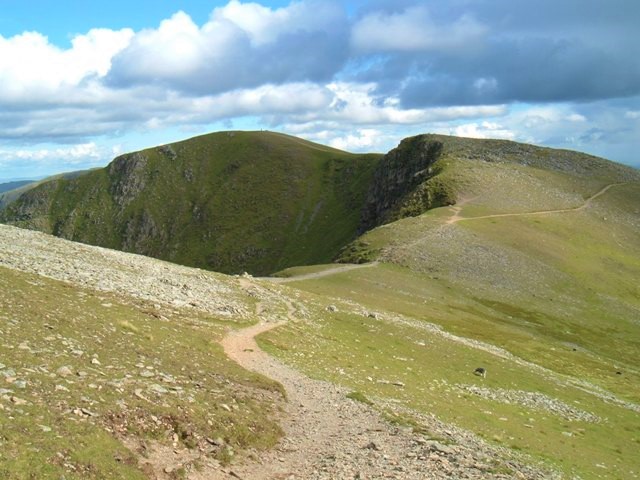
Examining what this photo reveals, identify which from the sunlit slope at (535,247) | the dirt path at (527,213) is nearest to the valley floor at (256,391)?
the sunlit slope at (535,247)

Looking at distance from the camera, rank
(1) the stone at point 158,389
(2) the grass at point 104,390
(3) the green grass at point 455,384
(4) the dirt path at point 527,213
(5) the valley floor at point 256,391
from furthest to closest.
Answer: (4) the dirt path at point 527,213, (3) the green grass at point 455,384, (1) the stone at point 158,389, (5) the valley floor at point 256,391, (2) the grass at point 104,390

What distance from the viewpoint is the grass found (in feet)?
50.9

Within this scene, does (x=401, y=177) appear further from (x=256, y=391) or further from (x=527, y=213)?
(x=256, y=391)

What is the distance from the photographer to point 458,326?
2500 inches

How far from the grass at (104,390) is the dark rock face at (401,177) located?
366 ft

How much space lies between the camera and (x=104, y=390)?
1959 centimetres

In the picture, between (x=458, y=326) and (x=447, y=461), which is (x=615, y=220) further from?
(x=447, y=461)

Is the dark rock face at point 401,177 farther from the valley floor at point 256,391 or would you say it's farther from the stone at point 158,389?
the stone at point 158,389

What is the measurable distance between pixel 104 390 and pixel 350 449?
9613 mm

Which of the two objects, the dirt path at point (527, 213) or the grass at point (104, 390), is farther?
the dirt path at point (527, 213)

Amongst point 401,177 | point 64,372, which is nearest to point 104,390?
point 64,372

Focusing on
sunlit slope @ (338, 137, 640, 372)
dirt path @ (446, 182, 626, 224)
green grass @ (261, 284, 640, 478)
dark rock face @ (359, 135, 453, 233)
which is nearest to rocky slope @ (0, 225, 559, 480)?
green grass @ (261, 284, 640, 478)

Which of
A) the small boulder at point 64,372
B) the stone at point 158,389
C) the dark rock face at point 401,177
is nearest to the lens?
the small boulder at point 64,372

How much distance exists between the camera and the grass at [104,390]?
50.9ft
